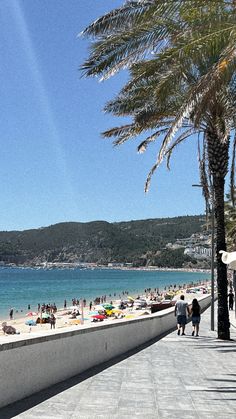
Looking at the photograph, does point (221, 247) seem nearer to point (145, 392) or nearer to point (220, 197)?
point (220, 197)

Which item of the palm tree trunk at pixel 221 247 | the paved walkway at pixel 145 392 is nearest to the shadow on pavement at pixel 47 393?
the paved walkway at pixel 145 392

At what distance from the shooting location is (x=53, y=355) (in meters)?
7.08

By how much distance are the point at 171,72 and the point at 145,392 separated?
17.6 ft

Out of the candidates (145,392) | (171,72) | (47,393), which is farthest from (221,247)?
(47,393)

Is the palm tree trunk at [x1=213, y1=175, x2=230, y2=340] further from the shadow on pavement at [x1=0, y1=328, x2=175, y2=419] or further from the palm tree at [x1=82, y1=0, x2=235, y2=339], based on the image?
the shadow on pavement at [x1=0, y1=328, x2=175, y2=419]

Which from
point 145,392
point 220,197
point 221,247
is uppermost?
point 220,197

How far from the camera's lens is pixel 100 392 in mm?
6605

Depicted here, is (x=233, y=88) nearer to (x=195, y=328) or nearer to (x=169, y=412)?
(x=195, y=328)

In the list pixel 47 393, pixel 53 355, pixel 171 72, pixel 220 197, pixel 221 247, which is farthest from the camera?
pixel 220 197

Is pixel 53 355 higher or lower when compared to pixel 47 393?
higher

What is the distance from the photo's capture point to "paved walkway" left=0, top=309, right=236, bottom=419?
5555 millimetres

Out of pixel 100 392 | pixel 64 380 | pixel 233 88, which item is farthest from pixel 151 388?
pixel 233 88

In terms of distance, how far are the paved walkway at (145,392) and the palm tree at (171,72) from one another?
399 cm

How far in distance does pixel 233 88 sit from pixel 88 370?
7.85 m
